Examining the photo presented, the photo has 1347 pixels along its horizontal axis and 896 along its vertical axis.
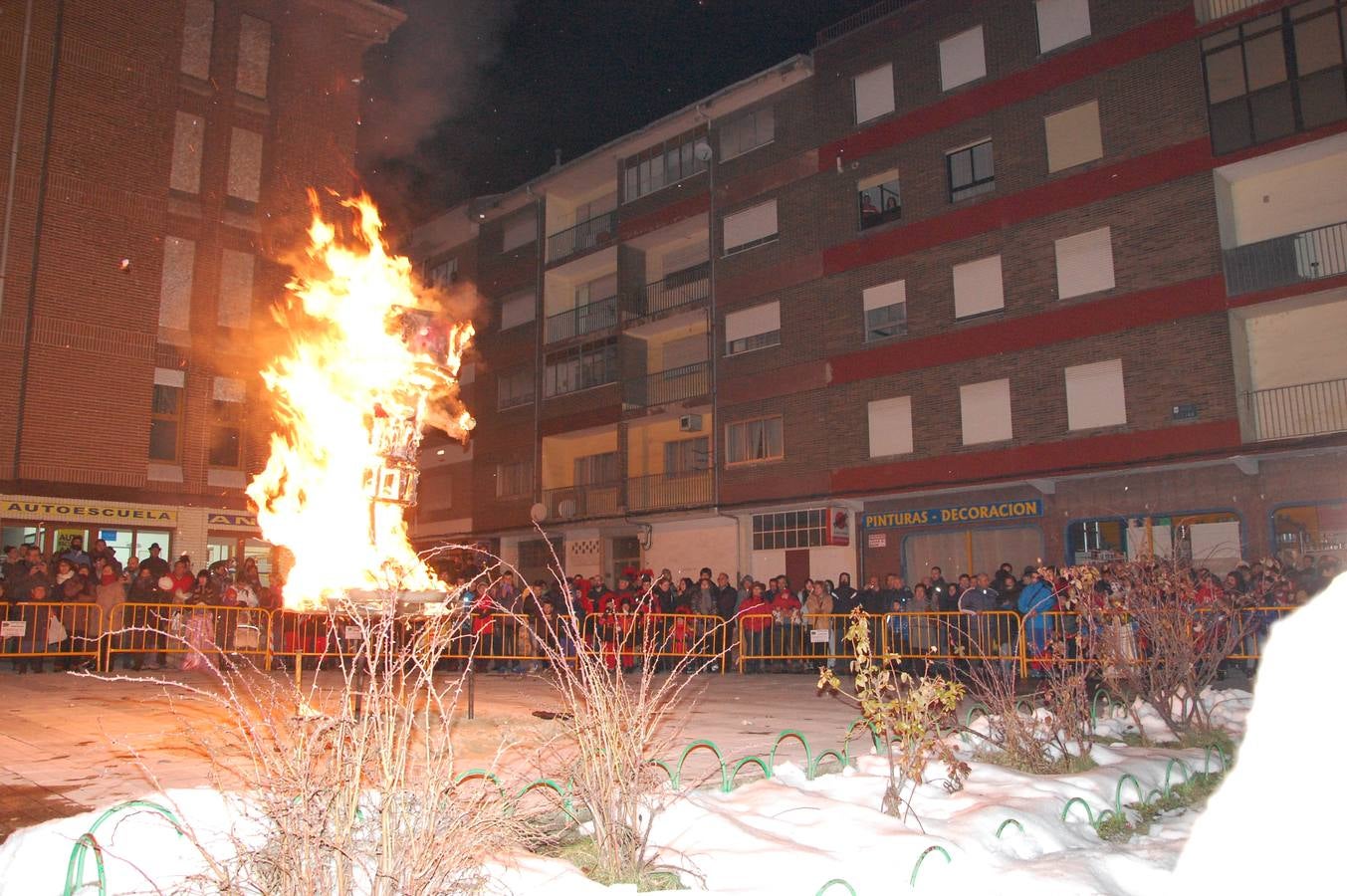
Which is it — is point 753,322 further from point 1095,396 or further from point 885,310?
point 1095,396

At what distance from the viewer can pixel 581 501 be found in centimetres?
3378

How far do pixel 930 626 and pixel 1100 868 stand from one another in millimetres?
11334

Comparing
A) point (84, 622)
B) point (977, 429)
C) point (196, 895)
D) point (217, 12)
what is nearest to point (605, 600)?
point (84, 622)

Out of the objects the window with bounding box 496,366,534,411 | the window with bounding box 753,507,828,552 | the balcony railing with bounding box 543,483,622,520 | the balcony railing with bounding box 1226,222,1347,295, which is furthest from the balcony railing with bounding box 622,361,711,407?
the balcony railing with bounding box 1226,222,1347,295

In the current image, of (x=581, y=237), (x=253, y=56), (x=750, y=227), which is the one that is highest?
(x=253, y=56)

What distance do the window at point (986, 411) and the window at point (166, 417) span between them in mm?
20085

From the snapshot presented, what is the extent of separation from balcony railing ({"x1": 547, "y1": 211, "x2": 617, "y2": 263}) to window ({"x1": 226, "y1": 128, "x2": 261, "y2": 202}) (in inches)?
418

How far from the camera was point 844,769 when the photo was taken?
771 centimetres

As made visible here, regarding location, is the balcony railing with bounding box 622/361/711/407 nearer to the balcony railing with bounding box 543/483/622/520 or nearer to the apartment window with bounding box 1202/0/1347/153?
the balcony railing with bounding box 543/483/622/520

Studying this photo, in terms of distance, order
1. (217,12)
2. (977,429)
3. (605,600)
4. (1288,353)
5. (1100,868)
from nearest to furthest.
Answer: (1100,868) < (605,600) < (1288,353) < (977,429) < (217,12)

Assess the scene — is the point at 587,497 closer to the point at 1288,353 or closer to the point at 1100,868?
the point at 1288,353

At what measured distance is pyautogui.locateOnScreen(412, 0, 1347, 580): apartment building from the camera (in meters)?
20.7

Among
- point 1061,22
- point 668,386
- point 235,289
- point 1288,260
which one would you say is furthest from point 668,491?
point 1288,260

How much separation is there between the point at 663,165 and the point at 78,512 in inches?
789
